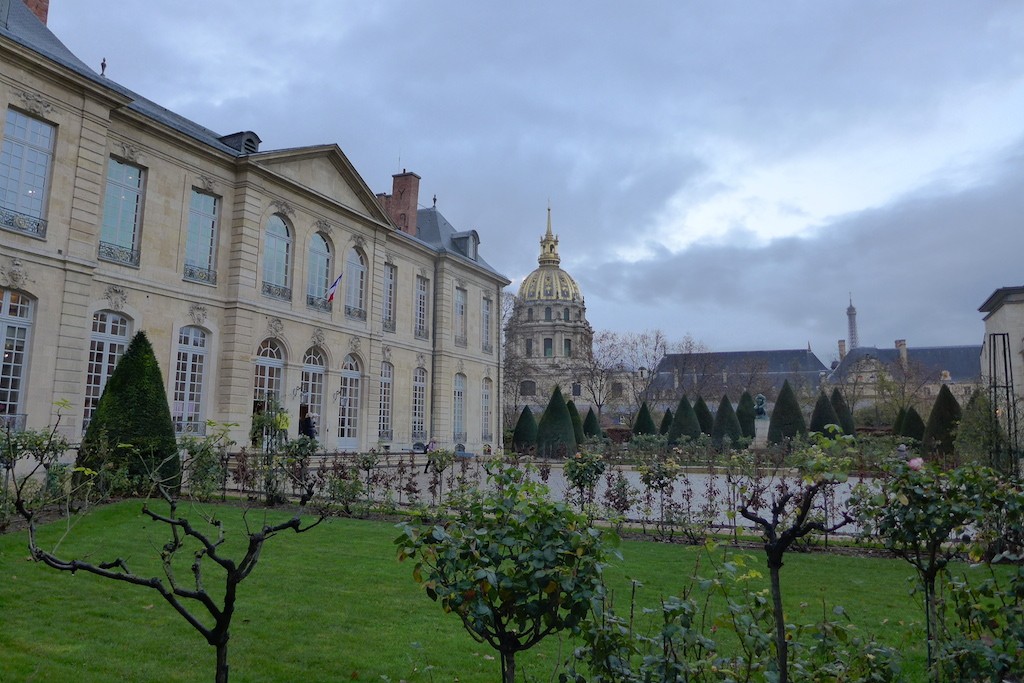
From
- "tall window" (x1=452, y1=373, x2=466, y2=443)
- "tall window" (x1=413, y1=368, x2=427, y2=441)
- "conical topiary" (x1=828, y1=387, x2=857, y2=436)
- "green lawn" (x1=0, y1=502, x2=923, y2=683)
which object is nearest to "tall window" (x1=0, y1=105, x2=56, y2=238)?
"green lawn" (x1=0, y1=502, x2=923, y2=683)

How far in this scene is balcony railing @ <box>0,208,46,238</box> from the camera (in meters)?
12.5

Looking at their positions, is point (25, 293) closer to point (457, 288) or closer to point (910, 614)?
point (910, 614)

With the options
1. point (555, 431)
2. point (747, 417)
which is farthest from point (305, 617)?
point (747, 417)

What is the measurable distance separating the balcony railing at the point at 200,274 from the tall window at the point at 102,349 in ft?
6.48

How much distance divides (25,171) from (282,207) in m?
6.63

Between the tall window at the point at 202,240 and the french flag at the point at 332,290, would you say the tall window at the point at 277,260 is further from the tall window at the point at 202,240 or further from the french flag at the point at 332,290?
the tall window at the point at 202,240

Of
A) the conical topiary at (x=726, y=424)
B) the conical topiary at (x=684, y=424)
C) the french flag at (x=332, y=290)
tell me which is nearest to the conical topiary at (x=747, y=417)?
the conical topiary at (x=726, y=424)

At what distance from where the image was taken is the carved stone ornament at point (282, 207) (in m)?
18.7

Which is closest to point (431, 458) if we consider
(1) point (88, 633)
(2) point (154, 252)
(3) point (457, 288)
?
(1) point (88, 633)

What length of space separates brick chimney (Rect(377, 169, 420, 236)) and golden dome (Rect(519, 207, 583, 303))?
5746 cm

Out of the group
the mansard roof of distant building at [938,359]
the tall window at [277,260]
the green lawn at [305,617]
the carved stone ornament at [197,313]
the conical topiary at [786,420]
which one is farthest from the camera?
the mansard roof of distant building at [938,359]

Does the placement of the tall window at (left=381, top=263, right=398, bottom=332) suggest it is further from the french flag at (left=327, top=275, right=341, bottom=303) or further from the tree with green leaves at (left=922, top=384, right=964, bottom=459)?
the tree with green leaves at (left=922, top=384, right=964, bottom=459)

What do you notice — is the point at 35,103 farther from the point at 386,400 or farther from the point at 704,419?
the point at 704,419

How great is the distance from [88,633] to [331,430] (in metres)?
16.2
